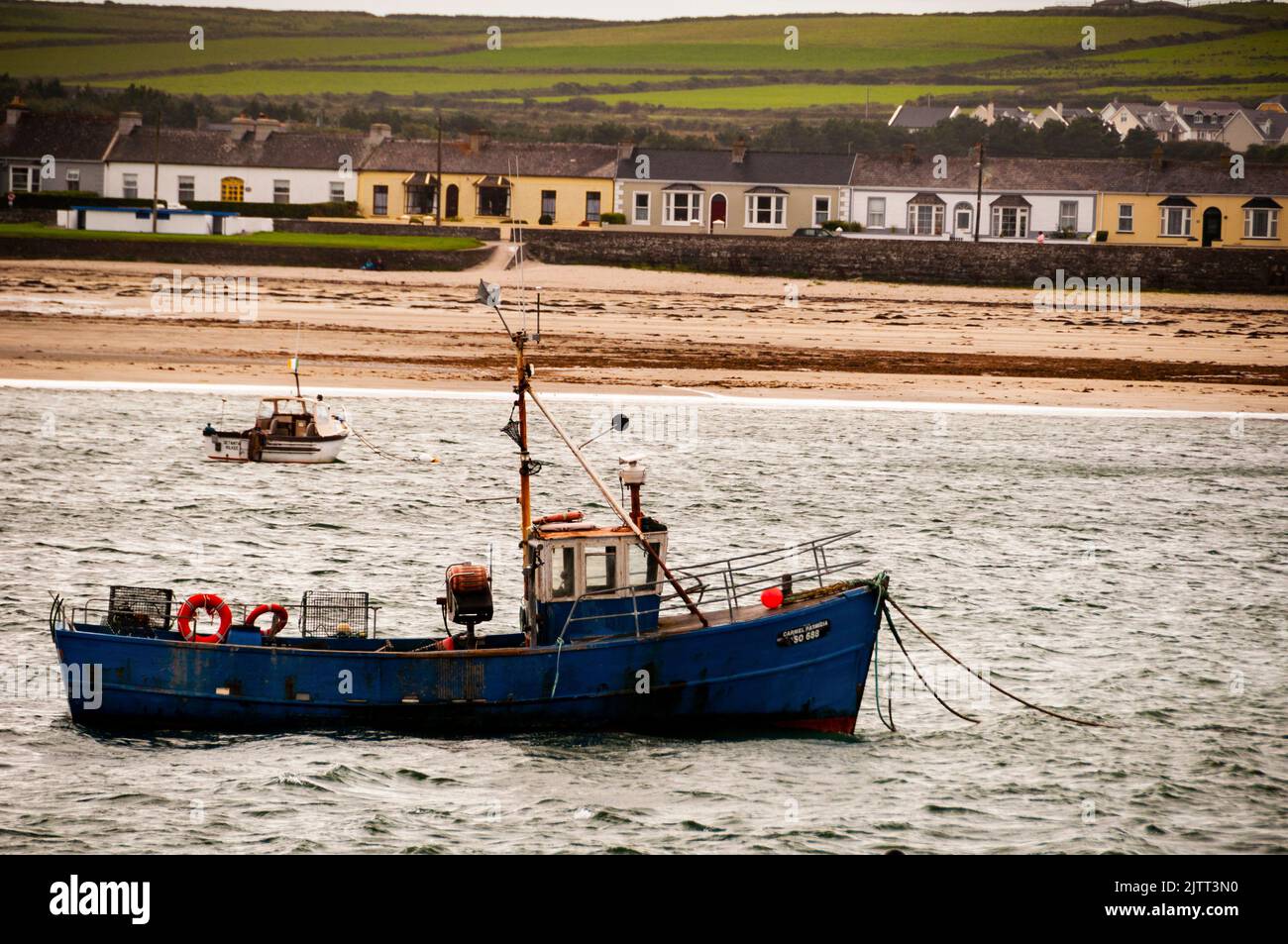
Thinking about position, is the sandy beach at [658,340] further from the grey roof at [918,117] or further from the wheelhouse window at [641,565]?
the grey roof at [918,117]

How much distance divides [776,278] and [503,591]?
41.1 meters

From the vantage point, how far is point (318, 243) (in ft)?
213

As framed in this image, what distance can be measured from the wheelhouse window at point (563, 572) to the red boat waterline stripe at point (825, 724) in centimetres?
311

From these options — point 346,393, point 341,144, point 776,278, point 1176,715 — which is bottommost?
point 1176,715

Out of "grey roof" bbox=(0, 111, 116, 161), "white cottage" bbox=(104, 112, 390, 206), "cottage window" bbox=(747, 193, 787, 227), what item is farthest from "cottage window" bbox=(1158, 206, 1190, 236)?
"grey roof" bbox=(0, 111, 116, 161)

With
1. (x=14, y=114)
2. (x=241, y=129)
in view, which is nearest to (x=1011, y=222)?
(x=241, y=129)

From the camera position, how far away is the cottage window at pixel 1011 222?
84875mm

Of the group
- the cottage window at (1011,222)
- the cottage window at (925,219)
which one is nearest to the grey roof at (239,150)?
the cottage window at (925,219)

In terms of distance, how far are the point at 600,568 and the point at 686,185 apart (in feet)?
223

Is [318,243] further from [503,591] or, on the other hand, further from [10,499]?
[503,591]

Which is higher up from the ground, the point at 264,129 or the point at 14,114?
the point at 14,114

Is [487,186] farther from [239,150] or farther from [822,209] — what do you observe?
[822,209]

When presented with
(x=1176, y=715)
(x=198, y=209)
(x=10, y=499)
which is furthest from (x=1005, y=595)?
(x=198, y=209)

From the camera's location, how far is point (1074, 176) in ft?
281
